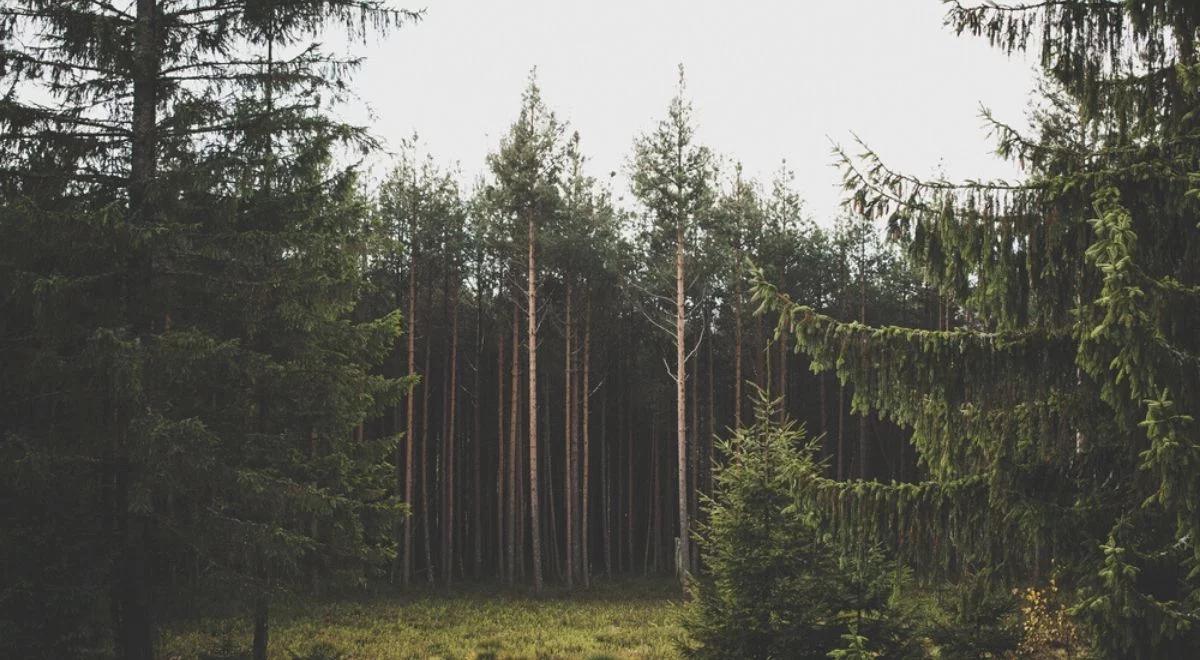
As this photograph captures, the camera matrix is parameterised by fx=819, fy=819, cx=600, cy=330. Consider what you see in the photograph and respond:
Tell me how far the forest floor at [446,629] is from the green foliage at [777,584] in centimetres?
306

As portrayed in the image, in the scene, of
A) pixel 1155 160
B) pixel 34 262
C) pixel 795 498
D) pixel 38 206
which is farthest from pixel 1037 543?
pixel 34 262

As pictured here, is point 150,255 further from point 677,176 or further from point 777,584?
point 677,176

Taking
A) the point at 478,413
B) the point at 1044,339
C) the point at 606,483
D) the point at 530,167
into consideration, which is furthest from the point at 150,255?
the point at 606,483

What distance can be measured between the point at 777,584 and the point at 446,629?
11378 mm

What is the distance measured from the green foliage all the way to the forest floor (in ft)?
10.0

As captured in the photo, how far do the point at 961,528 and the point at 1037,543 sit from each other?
19.3 inches

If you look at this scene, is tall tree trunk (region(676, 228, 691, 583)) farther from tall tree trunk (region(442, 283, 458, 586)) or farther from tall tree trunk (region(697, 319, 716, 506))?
tall tree trunk (region(442, 283, 458, 586))

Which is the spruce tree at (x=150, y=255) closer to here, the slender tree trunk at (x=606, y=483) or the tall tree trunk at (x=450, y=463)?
the tall tree trunk at (x=450, y=463)

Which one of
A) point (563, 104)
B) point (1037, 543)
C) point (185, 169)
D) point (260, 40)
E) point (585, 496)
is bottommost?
point (585, 496)

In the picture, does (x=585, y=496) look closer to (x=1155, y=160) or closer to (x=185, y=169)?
(x=185, y=169)

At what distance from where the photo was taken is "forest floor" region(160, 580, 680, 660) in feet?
48.1

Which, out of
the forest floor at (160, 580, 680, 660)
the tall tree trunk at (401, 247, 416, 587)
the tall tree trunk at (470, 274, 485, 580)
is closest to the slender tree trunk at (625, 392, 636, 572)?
the tall tree trunk at (470, 274, 485, 580)

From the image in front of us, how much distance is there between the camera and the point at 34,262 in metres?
8.87

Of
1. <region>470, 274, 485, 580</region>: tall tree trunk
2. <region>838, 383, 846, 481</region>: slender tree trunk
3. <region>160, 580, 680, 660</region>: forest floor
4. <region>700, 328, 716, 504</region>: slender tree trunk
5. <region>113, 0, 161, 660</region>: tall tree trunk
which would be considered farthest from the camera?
<region>700, 328, 716, 504</region>: slender tree trunk
